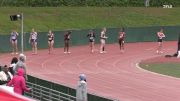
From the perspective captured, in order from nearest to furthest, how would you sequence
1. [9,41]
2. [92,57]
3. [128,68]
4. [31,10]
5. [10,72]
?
[10,72] < [128,68] < [92,57] < [9,41] < [31,10]

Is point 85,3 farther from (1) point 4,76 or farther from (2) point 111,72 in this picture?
(1) point 4,76

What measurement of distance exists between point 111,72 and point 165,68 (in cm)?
349

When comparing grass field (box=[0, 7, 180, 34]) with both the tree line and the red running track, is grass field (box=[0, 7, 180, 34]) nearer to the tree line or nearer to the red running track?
the tree line

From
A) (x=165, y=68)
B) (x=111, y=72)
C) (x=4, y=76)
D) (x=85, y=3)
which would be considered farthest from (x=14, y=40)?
(x=85, y=3)

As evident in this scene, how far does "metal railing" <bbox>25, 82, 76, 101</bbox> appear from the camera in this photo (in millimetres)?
14436

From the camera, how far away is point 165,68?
2975cm

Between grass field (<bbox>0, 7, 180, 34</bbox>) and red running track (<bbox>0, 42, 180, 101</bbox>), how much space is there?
283 inches

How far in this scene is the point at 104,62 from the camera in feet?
106

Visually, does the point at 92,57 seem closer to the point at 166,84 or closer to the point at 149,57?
the point at 149,57

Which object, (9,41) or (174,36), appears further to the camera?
(174,36)

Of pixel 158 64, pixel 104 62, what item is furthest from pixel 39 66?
pixel 158 64

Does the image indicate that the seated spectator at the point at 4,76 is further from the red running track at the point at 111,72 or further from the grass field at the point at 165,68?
the grass field at the point at 165,68

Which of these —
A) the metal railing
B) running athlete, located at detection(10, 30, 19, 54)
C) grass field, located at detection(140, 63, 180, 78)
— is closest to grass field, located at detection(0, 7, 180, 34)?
running athlete, located at detection(10, 30, 19, 54)

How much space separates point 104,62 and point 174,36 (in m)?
16.7
